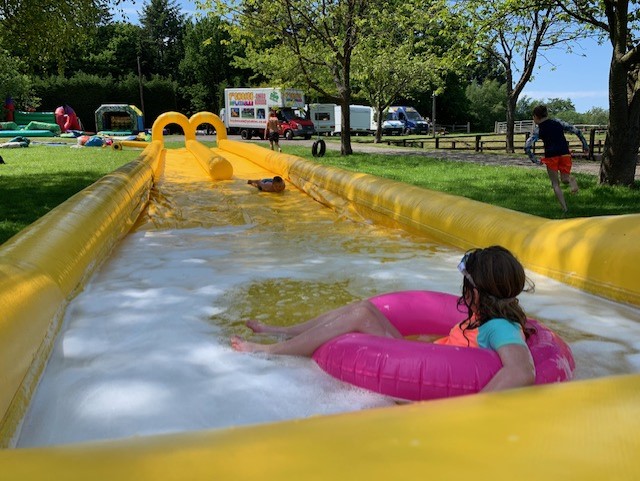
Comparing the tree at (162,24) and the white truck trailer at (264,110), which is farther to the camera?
the tree at (162,24)

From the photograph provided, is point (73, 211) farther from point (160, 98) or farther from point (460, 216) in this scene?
point (160, 98)

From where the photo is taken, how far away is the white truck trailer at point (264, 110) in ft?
90.1

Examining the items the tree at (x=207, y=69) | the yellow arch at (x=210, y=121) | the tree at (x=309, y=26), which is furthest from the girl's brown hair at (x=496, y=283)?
the tree at (x=207, y=69)

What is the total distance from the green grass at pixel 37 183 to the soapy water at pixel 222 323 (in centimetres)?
135

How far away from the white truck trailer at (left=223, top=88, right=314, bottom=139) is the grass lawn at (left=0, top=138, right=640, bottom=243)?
48.7 ft

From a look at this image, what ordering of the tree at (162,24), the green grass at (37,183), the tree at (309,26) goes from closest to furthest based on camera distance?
the green grass at (37,183), the tree at (309,26), the tree at (162,24)

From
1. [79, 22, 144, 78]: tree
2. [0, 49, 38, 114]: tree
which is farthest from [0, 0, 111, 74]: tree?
[79, 22, 144, 78]: tree

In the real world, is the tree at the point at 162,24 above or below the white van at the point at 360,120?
above

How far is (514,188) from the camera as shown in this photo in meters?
7.75

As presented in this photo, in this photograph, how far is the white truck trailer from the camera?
2745 cm

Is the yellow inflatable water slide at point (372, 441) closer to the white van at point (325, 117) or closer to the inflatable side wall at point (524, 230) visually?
the inflatable side wall at point (524, 230)

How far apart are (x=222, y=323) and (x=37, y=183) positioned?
6815mm

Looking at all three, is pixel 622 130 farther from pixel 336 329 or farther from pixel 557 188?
pixel 336 329

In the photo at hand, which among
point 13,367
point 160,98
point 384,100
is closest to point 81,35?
point 13,367
